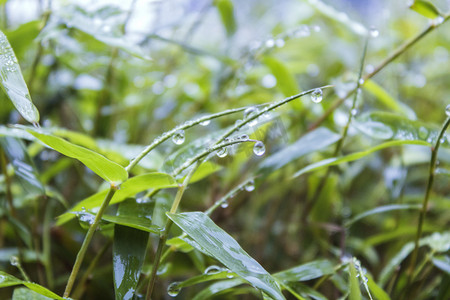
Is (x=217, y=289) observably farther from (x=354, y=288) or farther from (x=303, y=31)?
(x=303, y=31)

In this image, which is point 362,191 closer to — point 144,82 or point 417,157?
point 417,157

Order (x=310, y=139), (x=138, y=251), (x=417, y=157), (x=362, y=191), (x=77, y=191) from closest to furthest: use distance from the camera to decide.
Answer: (x=138, y=251) → (x=310, y=139) → (x=417, y=157) → (x=77, y=191) → (x=362, y=191)

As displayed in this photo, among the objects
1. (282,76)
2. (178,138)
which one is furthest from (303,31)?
(178,138)

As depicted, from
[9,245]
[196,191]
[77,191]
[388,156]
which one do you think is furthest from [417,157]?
[9,245]

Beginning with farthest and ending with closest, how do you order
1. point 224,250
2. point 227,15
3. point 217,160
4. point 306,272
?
point 227,15 < point 217,160 < point 306,272 < point 224,250

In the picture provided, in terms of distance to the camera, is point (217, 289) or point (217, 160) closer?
point (217, 289)

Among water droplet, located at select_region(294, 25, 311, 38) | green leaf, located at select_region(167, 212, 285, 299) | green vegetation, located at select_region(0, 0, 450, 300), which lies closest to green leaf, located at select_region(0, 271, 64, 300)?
green vegetation, located at select_region(0, 0, 450, 300)
